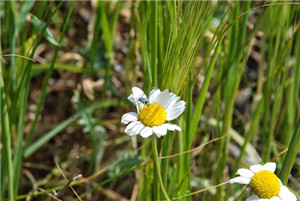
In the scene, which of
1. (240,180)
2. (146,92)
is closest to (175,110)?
(240,180)

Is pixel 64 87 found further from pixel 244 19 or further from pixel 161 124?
pixel 161 124

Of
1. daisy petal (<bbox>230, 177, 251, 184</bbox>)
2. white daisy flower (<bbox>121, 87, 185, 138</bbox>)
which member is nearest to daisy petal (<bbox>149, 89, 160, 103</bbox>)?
white daisy flower (<bbox>121, 87, 185, 138</bbox>)

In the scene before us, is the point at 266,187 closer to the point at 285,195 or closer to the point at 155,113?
the point at 285,195

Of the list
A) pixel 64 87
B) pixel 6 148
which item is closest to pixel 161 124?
pixel 6 148

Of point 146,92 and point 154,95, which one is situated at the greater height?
point 154,95

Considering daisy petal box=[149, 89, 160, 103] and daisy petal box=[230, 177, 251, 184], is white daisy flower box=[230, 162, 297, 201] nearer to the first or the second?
daisy petal box=[230, 177, 251, 184]

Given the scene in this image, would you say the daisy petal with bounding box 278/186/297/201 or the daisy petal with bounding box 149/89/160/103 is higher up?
the daisy petal with bounding box 149/89/160/103

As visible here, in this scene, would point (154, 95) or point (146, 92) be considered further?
point (146, 92)
